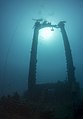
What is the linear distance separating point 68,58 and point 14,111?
42.0 feet

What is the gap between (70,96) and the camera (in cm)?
2575

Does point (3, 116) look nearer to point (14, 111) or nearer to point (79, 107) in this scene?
point (14, 111)

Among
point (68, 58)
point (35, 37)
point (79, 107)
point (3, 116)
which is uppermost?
point (35, 37)

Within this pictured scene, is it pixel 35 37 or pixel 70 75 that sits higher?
pixel 35 37

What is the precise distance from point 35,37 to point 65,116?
55.1 feet

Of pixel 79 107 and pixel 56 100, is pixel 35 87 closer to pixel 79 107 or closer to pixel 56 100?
pixel 56 100

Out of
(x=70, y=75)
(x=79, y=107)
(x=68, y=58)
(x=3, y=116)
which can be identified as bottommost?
(x=3, y=116)

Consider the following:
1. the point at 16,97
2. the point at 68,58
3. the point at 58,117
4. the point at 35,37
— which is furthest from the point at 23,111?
the point at 35,37


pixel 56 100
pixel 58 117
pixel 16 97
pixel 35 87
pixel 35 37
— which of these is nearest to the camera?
pixel 58 117

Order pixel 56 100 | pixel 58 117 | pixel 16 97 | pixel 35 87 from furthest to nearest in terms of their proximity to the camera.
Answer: pixel 35 87, pixel 56 100, pixel 16 97, pixel 58 117

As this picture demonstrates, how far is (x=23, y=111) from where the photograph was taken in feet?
59.9

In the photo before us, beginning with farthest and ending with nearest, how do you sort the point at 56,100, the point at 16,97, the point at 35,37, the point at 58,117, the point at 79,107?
the point at 35,37 → the point at 56,100 → the point at 16,97 → the point at 79,107 → the point at 58,117

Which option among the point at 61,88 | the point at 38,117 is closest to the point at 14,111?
the point at 38,117

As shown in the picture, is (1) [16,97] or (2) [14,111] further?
(1) [16,97]
